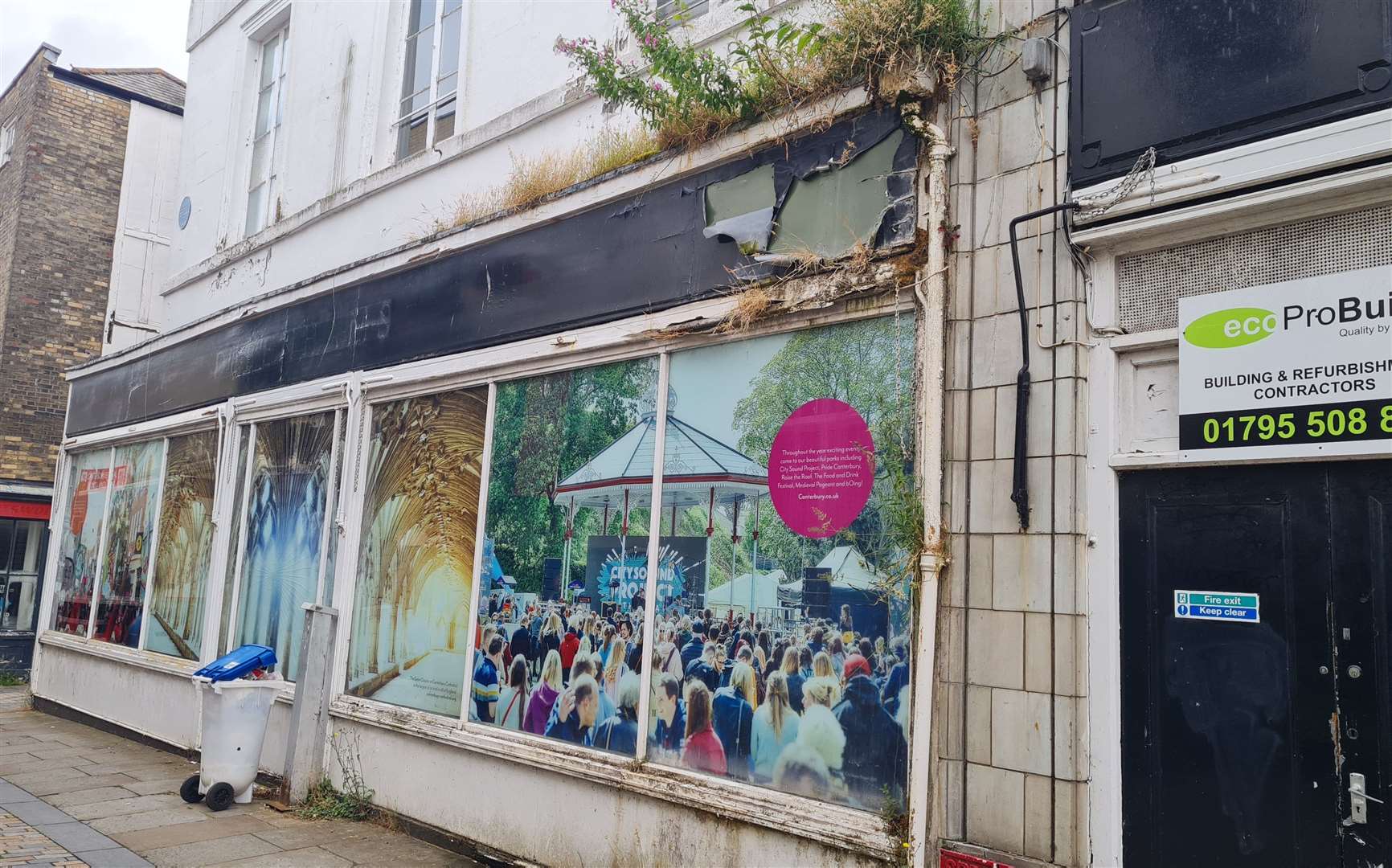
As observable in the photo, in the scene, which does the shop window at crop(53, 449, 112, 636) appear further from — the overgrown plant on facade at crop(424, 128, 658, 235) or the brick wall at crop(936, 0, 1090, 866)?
the brick wall at crop(936, 0, 1090, 866)

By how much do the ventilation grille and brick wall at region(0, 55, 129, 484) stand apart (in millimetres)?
18156

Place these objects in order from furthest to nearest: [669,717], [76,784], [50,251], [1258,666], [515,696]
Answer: [50,251]
[76,784]
[515,696]
[669,717]
[1258,666]

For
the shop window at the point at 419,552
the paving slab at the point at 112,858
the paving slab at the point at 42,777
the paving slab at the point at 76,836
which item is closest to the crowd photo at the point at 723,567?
the shop window at the point at 419,552

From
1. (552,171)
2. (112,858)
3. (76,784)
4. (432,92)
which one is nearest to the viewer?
(112,858)

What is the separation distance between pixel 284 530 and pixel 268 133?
16.4 feet

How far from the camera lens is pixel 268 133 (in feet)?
40.0

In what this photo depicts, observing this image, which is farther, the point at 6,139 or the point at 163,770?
the point at 6,139

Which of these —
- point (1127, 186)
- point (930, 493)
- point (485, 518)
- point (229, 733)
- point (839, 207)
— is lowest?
point (229, 733)

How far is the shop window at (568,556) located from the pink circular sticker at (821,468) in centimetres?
111

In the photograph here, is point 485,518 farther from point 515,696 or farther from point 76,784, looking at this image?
point 76,784

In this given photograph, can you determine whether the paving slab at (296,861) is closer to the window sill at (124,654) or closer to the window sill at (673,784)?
the window sill at (673,784)

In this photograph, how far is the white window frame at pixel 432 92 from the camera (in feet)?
31.1

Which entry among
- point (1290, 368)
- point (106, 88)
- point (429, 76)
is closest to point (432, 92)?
point (429, 76)

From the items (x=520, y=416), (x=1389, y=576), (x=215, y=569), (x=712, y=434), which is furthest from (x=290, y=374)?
(x=1389, y=576)
